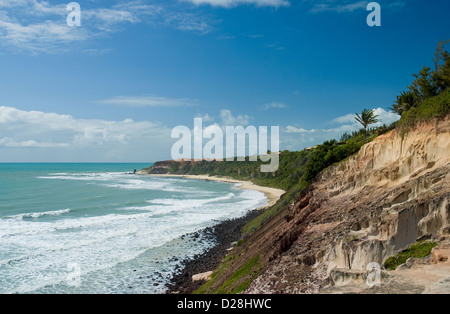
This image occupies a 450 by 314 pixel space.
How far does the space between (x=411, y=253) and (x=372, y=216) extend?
3.99 meters

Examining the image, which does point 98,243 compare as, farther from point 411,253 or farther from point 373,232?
point 411,253

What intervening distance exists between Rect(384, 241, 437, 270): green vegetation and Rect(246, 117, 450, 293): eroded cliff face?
35cm

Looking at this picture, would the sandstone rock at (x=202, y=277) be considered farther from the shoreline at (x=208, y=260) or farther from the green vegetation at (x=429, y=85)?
the green vegetation at (x=429, y=85)

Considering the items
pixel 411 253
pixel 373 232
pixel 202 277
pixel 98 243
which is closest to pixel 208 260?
pixel 202 277

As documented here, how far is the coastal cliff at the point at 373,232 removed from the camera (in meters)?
10.2

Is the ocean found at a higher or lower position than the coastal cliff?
lower

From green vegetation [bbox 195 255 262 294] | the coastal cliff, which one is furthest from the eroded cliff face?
green vegetation [bbox 195 255 262 294]

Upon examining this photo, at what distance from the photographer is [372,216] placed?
1571 centimetres

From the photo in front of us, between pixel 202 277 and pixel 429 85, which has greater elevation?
pixel 429 85

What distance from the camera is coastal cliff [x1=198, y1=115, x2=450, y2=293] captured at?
10.2 meters

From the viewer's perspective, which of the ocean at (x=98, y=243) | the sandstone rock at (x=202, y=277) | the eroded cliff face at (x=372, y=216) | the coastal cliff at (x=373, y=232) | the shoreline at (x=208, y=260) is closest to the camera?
the coastal cliff at (x=373, y=232)

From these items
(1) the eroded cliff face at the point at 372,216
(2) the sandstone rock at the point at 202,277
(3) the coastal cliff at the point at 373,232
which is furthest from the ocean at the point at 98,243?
(1) the eroded cliff face at the point at 372,216

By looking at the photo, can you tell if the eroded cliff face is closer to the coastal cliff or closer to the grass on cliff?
the coastal cliff

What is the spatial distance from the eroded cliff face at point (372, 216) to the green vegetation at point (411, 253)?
35 centimetres
